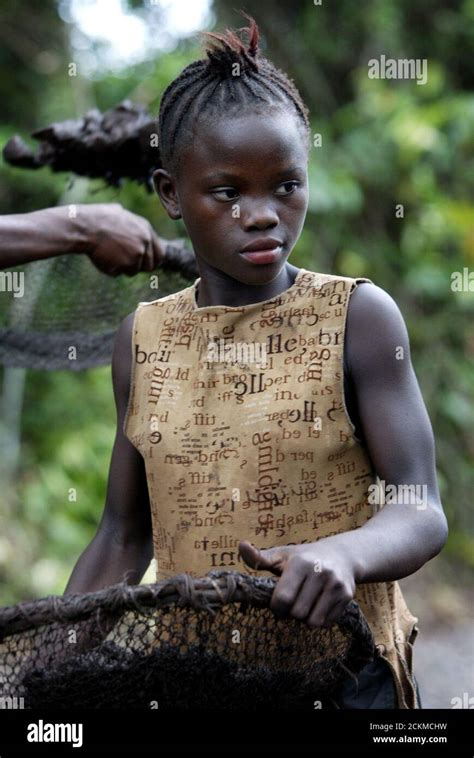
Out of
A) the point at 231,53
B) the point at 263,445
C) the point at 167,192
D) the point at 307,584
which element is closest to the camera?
the point at 307,584

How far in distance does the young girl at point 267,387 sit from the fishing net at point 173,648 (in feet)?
0.71

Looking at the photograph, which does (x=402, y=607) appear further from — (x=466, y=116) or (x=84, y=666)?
(x=466, y=116)

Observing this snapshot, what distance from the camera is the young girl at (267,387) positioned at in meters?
1.64

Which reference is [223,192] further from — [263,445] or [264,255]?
[263,445]

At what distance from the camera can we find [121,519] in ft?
6.53

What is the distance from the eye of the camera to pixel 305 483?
1664mm

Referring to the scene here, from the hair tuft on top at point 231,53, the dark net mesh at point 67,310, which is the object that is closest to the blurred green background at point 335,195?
the dark net mesh at point 67,310

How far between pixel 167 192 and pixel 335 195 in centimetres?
364

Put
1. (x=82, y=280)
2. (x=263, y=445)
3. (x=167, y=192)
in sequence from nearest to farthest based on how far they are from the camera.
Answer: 1. (x=263, y=445)
2. (x=167, y=192)
3. (x=82, y=280)

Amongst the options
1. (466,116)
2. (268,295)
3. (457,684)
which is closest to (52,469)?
(457,684)

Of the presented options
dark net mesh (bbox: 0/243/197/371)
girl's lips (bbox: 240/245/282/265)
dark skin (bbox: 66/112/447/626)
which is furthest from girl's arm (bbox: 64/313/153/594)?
dark net mesh (bbox: 0/243/197/371)

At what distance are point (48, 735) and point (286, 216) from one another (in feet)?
2.74

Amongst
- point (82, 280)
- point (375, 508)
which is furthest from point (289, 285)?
point (82, 280)

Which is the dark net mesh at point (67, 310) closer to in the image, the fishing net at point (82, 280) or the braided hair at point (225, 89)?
the fishing net at point (82, 280)
